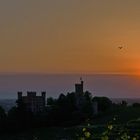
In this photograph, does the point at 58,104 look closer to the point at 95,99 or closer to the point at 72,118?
the point at 72,118

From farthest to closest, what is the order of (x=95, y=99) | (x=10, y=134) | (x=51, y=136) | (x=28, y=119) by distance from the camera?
(x=95, y=99)
(x=28, y=119)
(x=10, y=134)
(x=51, y=136)

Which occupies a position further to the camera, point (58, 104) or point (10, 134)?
point (58, 104)

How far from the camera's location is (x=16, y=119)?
9712 cm

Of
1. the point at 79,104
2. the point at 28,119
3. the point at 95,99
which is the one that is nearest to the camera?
the point at 28,119

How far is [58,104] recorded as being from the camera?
10731 centimetres

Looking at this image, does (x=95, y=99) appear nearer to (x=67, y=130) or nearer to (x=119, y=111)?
(x=119, y=111)

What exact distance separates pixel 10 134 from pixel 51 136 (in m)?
9.89

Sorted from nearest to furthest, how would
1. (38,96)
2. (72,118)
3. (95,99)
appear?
(72,118) → (95,99) → (38,96)

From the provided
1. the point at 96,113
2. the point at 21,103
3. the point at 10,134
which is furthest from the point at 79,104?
the point at 10,134

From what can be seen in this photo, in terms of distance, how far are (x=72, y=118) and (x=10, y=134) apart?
16058 mm

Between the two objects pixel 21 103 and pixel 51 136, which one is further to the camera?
pixel 21 103

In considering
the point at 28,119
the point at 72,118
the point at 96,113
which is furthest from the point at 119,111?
the point at 28,119

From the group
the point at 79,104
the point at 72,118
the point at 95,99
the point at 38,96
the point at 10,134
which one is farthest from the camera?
the point at 38,96

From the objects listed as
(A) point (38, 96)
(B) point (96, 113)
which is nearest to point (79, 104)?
(B) point (96, 113)
